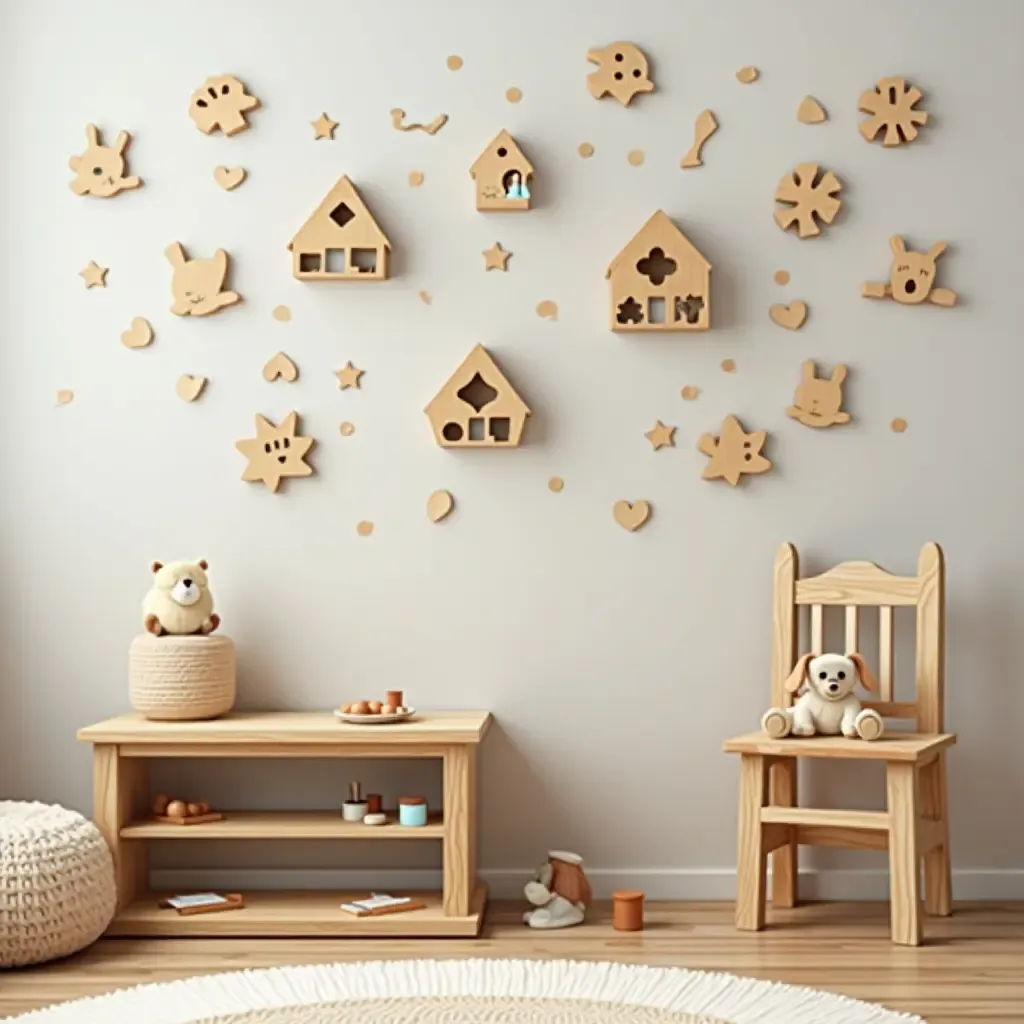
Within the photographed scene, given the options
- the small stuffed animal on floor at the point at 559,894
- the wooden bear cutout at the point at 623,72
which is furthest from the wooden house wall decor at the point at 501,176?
the small stuffed animal on floor at the point at 559,894

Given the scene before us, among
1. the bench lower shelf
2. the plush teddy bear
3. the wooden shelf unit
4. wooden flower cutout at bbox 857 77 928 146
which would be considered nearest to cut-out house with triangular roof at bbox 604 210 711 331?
wooden flower cutout at bbox 857 77 928 146

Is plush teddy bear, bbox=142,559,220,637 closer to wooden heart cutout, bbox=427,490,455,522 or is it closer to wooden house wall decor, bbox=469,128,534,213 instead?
wooden heart cutout, bbox=427,490,455,522

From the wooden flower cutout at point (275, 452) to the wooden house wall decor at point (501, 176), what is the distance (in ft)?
2.13

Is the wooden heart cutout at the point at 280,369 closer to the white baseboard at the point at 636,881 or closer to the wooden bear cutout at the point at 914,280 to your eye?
the white baseboard at the point at 636,881

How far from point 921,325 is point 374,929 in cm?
175

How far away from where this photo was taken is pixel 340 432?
3424mm

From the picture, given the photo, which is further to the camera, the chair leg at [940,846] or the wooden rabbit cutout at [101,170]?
the wooden rabbit cutout at [101,170]

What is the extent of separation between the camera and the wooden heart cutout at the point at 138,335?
3439mm

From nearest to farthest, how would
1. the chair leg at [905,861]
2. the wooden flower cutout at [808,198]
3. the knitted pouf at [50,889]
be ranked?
the knitted pouf at [50,889], the chair leg at [905,861], the wooden flower cutout at [808,198]

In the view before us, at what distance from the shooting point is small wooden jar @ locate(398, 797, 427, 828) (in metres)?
3.13

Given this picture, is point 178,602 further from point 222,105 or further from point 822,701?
point 822,701

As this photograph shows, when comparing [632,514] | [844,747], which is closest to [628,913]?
[844,747]

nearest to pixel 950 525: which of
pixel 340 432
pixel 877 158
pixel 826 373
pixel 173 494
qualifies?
pixel 826 373

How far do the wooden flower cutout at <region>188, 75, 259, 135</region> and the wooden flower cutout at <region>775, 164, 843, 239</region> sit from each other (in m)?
1.20
